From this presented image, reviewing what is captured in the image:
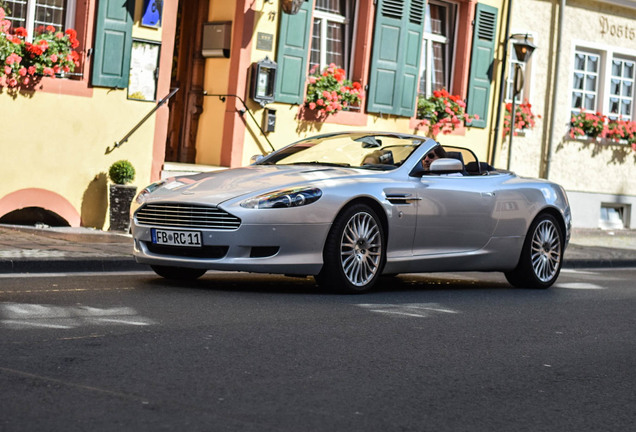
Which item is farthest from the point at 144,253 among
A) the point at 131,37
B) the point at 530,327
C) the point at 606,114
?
the point at 606,114

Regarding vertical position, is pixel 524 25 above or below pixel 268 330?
above

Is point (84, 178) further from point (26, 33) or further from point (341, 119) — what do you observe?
point (341, 119)

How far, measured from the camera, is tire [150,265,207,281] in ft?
33.0

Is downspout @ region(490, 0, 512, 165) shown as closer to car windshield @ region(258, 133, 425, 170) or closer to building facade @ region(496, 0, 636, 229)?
building facade @ region(496, 0, 636, 229)

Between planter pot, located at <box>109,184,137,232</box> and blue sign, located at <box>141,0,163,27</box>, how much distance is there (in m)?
2.13

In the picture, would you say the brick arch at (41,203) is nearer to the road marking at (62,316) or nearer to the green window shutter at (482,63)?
the road marking at (62,316)

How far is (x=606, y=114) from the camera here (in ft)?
78.7

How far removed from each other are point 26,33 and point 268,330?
782 centimetres

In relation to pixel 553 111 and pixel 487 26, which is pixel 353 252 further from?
pixel 553 111

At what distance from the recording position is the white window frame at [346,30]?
18297 mm

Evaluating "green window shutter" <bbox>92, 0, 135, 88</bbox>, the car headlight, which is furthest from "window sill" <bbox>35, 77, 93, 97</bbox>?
the car headlight

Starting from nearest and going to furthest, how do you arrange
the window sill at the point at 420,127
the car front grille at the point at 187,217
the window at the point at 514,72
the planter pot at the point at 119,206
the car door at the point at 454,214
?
the car front grille at the point at 187,217, the car door at the point at 454,214, the planter pot at the point at 119,206, the window sill at the point at 420,127, the window at the point at 514,72

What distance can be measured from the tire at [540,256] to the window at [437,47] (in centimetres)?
860

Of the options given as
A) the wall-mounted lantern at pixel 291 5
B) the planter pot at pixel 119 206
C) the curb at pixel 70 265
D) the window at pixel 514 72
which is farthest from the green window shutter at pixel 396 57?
the curb at pixel 70 265
